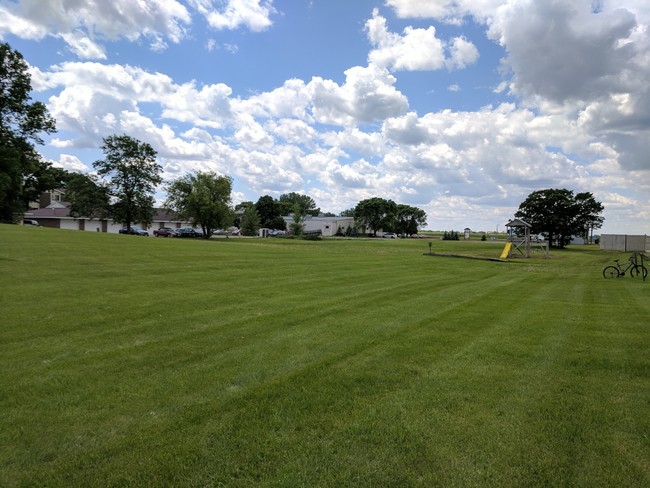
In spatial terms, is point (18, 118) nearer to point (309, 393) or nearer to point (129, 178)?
point (129, 178)

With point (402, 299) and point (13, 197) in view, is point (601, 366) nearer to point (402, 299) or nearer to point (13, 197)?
point (402, 299)

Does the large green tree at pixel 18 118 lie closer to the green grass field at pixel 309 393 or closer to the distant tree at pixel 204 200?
the distant tree at pixel 204 200

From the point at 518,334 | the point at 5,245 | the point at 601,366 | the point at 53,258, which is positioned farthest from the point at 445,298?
the point at 5,245

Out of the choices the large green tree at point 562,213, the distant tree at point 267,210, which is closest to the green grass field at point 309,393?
the large green tree at point 562,213

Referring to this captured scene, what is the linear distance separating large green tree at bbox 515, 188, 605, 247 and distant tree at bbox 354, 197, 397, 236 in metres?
48.1

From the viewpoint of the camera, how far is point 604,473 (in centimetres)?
356

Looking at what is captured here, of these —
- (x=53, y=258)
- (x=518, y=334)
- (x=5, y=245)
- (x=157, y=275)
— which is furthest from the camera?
(x=5, y=245)

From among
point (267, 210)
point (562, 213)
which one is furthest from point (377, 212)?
point (562, 213)

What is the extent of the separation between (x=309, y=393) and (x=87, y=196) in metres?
63.4

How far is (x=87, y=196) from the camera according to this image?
58.2 metres

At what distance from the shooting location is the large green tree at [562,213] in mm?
64000

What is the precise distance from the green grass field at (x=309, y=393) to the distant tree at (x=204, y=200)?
56.9 meters

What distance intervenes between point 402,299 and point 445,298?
1.51 meters

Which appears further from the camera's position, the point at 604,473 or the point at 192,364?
the point at 192,364
